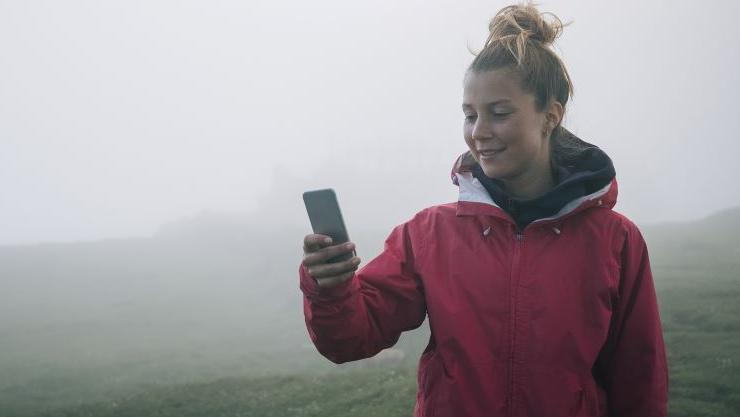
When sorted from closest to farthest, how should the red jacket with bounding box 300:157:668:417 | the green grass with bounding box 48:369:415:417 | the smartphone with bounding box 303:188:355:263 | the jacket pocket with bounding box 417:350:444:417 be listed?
the smartphone with bounding box 303:188:355:263, the red jacket with bounding box 300:157:668:417, the jacket pocket with bounding box 417:350:444:417, the green grass with bounding box 48:369:415:417

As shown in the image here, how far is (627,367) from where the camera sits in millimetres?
3467

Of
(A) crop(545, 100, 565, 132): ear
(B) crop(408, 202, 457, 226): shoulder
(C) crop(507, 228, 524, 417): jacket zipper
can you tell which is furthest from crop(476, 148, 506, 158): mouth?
(C) crop(507, 228, 524, 417): jacket zipper

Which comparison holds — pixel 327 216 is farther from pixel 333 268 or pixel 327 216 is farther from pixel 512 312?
pixel 512 312

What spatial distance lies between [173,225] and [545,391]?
5539 inches

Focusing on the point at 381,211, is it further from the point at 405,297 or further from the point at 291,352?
the point at 405,297

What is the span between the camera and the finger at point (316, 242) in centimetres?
282

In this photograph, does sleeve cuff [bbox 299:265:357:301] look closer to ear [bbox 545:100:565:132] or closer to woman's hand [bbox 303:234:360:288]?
woman's hand [bbox 303:234:360:288]

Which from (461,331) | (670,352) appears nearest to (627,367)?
(461,331)

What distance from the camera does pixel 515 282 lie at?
3.23 meters

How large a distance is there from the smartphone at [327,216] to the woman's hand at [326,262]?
0.18ft

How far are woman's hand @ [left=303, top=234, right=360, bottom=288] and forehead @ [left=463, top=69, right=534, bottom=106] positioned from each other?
4.88 feet

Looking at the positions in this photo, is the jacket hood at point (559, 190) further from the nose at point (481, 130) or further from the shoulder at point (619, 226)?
the nose at point (481, 130)

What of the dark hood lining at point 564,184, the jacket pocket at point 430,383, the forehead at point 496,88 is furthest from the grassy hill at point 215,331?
the forehead at point 496,88

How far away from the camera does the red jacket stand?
311 cm
